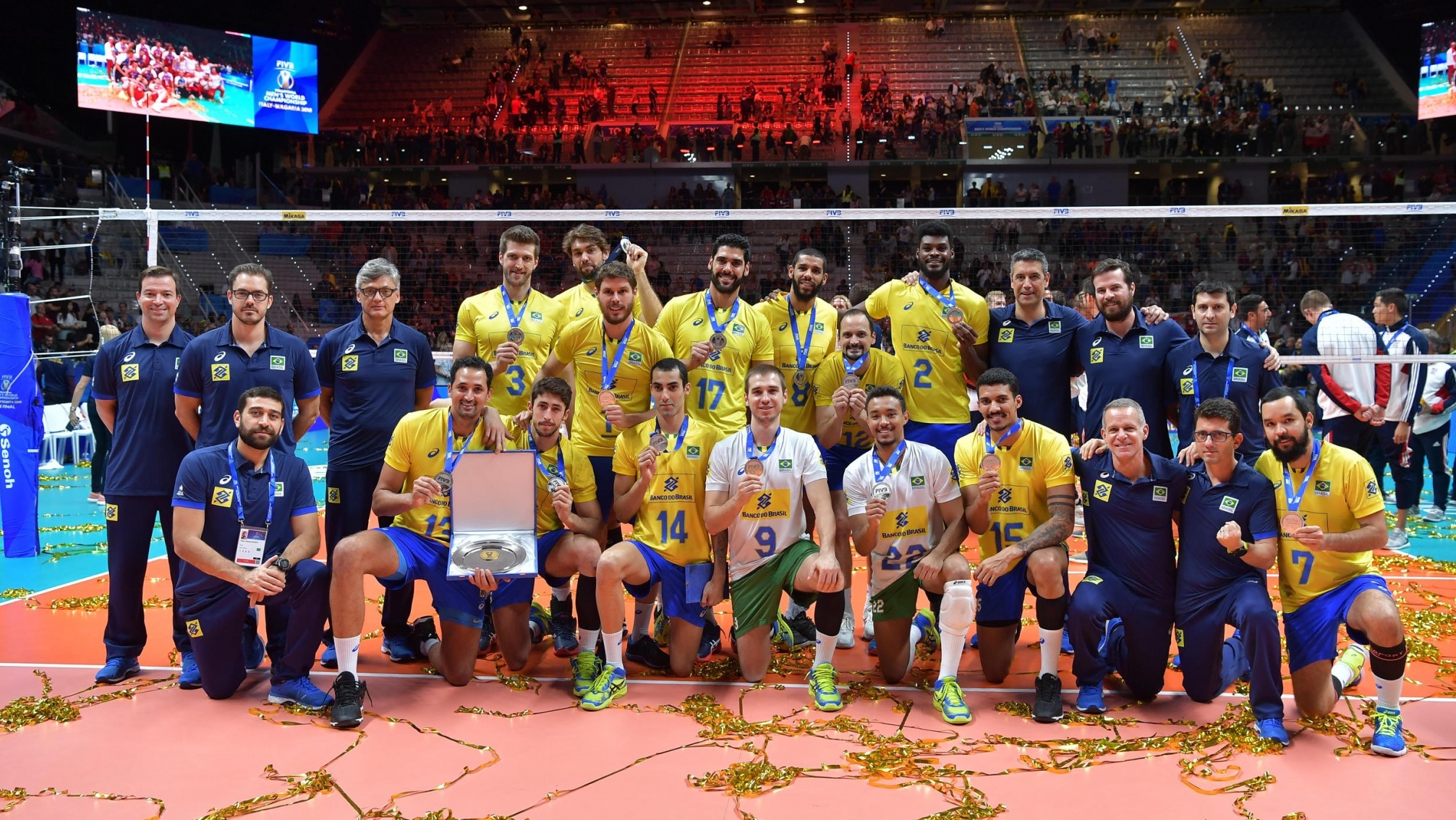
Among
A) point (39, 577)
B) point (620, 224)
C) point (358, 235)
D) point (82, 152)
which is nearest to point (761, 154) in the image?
point (620, 224)

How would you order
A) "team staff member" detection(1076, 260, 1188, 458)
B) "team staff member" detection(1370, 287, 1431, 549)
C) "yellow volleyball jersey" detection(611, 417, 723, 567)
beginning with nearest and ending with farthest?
"yellow volleyball jersey" detection(611, 417, 723, 567) → "team staff member" detection(1076, 260, 1188, 458) → "team staff member" detection(1370, 287, 1431, 549)

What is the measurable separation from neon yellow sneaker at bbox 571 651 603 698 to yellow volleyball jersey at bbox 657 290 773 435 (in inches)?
65.3

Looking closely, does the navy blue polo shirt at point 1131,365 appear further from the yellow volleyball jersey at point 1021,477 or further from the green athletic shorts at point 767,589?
the green athletic shorts at point 767,589

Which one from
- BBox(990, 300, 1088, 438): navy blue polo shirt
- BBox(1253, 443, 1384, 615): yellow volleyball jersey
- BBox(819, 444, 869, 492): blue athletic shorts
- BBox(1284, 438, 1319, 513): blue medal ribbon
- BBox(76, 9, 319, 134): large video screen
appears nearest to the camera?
BBox(1253, 443, 1384, 615): yellow volleyball jersey

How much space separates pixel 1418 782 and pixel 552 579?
464 cm

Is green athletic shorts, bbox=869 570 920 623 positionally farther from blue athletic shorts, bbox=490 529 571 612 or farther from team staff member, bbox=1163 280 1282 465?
team staff member, bbox=1163 280 1282 465

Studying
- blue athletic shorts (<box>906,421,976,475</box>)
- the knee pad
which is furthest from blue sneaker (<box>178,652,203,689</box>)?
blue athletic shorts (<box>906,421,976,475</box>)

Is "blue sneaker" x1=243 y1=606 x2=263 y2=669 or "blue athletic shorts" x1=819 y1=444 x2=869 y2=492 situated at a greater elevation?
"blue athletic shorts" x1=819 y1=444 x2=869 y2=492

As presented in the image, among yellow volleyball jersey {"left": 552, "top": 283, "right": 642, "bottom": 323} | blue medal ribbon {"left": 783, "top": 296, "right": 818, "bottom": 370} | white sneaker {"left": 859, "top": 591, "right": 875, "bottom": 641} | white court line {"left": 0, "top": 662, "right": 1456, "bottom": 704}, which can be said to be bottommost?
white court line {"left": 0, "top": 662, "right": 1456, "bottom": 704}

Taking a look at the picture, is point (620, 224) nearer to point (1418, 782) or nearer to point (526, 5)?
point (526, 5)

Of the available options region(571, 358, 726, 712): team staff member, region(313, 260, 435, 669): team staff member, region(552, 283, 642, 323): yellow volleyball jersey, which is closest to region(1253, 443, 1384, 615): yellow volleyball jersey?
region(571, 358, 726, 712): team staff member

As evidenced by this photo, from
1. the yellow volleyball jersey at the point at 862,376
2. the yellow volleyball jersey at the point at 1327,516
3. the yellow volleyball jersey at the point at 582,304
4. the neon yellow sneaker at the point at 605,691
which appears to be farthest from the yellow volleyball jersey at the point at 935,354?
the neon yellow sneaker at the point at 605,691

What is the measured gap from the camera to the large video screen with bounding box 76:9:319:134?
961 inches

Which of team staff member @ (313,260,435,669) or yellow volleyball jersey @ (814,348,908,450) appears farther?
yellow volleyball jersey @ (814,348,908,450)
